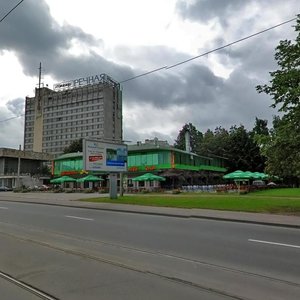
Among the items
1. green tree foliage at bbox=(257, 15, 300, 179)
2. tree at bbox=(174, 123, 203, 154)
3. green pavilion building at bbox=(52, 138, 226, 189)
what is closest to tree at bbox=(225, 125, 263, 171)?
green pavilion building at bbox=(52, 138, 226, 189)

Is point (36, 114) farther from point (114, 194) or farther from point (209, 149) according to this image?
point (114, 194)

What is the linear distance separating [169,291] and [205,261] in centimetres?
282

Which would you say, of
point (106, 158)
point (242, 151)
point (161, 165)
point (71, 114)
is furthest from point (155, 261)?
point (71, 114)

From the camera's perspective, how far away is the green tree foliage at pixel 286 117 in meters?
22.9

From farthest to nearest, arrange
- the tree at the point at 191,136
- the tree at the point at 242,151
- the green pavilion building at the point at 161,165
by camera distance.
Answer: the tree at the point at 191,136 < the tree at the point at 242,151 < the green pavilion building at the point at 161,165

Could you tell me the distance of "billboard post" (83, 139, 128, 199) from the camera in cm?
3606

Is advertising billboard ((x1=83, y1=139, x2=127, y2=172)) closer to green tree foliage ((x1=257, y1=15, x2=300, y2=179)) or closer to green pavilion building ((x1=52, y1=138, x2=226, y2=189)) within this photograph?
green tree foliage ((x1=257, y1=15, x2=300, y2=179))

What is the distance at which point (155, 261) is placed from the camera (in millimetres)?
9336

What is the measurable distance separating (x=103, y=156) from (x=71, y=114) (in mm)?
135714

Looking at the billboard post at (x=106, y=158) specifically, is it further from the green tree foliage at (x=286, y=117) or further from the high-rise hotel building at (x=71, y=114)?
the high-rise hotel building at (x=71, y=114)

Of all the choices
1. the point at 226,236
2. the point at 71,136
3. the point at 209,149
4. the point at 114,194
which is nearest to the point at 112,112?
the point at 71,136

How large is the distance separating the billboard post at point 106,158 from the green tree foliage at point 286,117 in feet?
52.3

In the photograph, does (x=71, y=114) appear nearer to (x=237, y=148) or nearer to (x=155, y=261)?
(x=237, y=148)

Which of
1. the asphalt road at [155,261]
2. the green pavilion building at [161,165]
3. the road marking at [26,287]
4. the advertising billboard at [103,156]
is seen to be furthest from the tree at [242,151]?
the road marking at [26,287]
